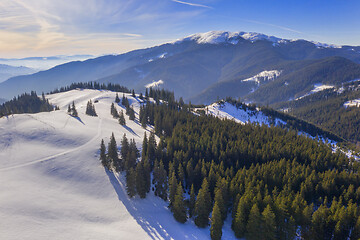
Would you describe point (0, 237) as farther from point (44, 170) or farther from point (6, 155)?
point (6, 155)

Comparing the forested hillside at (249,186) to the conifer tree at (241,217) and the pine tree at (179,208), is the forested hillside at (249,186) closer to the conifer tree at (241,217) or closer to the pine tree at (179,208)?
the pine tree at (179,208)

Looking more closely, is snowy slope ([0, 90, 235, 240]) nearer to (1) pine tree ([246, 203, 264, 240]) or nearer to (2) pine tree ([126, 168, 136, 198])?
(2) pine tree ([126, 168, 136, 198])

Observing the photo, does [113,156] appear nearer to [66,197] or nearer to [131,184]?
[131,184]

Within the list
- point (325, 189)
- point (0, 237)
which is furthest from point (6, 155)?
point (325, 189)

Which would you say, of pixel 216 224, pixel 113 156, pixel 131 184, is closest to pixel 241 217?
pixel 216 224

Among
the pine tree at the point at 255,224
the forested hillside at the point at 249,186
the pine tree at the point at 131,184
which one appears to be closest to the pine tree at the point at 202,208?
the forested hillside at the point at 249,186

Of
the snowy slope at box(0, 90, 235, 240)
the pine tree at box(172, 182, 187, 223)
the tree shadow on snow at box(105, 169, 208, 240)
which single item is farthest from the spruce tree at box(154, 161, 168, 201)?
the pine tree at box(172, 182, 187, 223)
